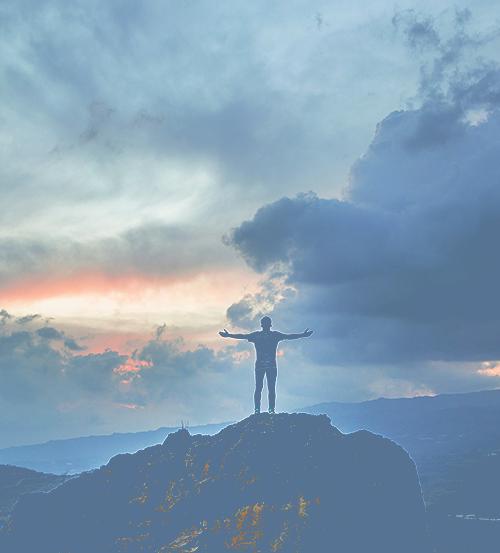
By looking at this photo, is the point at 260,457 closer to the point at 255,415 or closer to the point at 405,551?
the point at 255,415

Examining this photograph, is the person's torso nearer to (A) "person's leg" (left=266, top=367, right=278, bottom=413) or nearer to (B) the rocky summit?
(A) "person's leg" (left=266, top=367, right=278, bottom=413)

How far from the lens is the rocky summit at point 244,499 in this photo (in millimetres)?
45031

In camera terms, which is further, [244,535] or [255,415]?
[255,415]

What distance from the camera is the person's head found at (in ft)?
183

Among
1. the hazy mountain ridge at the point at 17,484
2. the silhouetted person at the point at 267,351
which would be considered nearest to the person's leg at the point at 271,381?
the silhouetted person at the point at 267,351

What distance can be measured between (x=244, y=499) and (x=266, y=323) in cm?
1495

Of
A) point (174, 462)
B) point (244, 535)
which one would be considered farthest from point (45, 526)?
point (244, 535)

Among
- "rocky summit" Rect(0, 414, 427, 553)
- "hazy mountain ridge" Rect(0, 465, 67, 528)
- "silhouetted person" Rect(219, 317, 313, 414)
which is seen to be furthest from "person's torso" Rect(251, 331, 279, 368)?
"hazy mountain ridge" Rect(0, 465, 67, 528)

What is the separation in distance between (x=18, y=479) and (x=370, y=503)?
3424cm

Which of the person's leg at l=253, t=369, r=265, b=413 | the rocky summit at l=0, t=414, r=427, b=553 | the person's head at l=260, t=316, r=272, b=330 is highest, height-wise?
the person's head at l=260, t=316, r=272, b=330

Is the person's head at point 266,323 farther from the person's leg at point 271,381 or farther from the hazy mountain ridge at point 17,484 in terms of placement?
the hazy mountain ridge at point 17,484

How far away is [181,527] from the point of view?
155ft

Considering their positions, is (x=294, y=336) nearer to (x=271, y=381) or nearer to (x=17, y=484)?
(x=271, y=381)

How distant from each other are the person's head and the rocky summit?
759 cm
